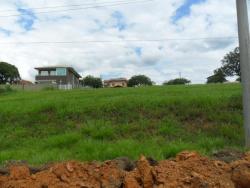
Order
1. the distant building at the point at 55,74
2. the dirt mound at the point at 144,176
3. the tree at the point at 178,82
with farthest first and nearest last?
the distant building at the point at 55,74 → the tree at the point at 178,82 → the dirt mound at the point at 144,176

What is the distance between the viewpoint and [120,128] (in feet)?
36.6

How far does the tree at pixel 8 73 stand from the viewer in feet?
244

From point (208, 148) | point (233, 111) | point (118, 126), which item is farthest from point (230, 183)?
point (233, 111)

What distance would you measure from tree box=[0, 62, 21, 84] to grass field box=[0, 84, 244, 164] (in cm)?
6182

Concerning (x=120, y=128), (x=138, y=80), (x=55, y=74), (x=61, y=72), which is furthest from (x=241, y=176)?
(x=55, y=74)

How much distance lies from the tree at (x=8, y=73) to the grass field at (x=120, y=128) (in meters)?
61.8

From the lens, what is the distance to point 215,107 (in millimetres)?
12414

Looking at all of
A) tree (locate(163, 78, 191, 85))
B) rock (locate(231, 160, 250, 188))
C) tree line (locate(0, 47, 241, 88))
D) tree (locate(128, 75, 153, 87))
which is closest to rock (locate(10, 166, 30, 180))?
rock (locate(231, 160, 250, 188))

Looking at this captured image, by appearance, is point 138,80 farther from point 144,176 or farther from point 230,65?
point 144,176

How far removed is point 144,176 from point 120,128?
6675 millimetres

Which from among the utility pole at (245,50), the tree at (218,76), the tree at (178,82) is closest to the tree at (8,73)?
the tree at (178,82)

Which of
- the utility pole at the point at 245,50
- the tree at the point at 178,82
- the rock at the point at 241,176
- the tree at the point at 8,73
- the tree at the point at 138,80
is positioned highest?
the tree at the point at 8,73

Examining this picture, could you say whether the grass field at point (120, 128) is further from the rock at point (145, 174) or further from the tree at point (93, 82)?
the tree at point (93, 82)

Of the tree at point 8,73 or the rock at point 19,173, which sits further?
the tree at point 8,73
